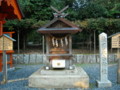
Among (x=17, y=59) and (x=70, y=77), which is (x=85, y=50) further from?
(x=70, y=77)

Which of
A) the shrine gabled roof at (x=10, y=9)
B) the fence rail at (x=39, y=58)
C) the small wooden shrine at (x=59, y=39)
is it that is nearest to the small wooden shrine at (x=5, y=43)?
the shrine gabled roof at (x=10, y=9)

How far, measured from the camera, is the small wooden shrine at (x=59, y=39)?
231 inches

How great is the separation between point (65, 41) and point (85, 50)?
807 centimetres

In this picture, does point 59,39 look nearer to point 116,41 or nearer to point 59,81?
point 59,81

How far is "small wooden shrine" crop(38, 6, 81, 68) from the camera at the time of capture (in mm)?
5871

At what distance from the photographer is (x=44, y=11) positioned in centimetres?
1334

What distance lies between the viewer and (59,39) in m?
6.44

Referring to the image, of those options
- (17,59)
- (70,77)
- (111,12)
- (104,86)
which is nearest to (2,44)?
(70,77)

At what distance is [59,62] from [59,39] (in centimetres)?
98

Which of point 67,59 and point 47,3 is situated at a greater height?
point 47,3

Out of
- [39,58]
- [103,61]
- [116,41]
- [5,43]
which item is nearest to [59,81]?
[103,61]

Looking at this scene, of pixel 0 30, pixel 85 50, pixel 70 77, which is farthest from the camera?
pixel 85 50

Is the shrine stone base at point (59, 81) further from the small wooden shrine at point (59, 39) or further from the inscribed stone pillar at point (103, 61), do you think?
the small wooden shrine at point (59, 39)

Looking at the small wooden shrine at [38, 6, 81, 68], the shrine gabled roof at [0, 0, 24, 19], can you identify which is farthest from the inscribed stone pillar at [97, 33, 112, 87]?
the shrine gabled roof at [0, 0, 24, 19]
